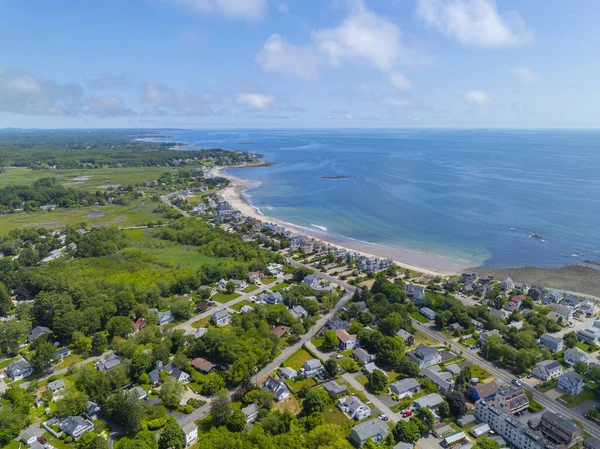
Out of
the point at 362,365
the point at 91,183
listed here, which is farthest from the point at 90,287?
the point at 91,183

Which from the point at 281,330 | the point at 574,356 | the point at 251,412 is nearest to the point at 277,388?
the point at 251,412

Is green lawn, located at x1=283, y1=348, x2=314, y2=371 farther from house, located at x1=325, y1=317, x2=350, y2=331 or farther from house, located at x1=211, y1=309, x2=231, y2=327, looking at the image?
house, located at x1=211, y1=309, x2=231, y2=327

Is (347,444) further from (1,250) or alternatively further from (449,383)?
(1,250)

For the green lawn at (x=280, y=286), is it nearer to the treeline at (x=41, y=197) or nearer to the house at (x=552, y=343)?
the house at (x=552, y=343)

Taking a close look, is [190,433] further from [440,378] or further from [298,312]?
[440,378]

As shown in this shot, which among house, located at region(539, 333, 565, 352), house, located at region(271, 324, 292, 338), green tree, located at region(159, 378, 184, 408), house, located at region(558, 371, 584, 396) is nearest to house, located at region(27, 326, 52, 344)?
green tree, located at region(159, 378, 184, 408)

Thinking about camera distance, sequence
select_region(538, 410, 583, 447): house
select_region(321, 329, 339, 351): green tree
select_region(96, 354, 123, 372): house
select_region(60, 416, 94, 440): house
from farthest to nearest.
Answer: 1. select_region(321, 329, 339, 351): green tree
2. select_region(96, 354, 123, 372): house
3. select_region(60, 416, 94, 440): house
4. select_region(538, 410, 583, 447): house
